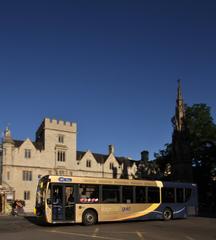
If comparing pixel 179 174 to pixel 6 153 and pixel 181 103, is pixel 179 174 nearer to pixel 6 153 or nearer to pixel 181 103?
pixel 181 103

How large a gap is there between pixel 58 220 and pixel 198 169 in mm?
36526

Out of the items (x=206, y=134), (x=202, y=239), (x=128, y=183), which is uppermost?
(x=206, y=134)

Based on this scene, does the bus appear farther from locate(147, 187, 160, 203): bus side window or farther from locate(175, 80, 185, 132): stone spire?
locate(175, 80, 185, 132): stone spire

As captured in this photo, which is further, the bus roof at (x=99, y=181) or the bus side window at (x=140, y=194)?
the bus side window at (x=140, y=194)

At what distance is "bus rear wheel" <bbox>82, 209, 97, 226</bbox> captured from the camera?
75.6 ft

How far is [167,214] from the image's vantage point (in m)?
27.0

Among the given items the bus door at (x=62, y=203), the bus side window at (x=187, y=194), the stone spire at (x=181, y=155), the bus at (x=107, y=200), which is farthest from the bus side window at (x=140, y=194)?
the stone spire at (x=181, y=155)

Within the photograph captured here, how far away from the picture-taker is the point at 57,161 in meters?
68.6

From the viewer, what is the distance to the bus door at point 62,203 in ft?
72.7

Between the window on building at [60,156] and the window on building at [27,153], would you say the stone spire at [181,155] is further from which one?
the window on building at [27,153]

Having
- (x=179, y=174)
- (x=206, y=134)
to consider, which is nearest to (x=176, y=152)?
(x=179, y=174)

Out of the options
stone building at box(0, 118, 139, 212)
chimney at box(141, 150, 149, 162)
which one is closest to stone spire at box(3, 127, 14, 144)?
stone building at box(0, 118, 139, 212)

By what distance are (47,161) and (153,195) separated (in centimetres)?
4276

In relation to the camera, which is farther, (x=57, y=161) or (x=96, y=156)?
(x=96, y=156)
